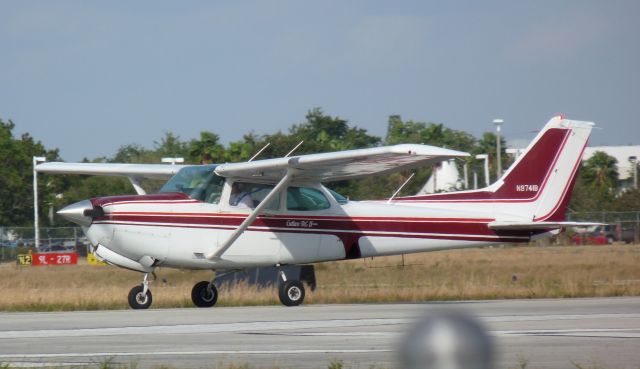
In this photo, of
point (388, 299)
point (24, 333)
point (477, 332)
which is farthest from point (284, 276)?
point (477, 332)

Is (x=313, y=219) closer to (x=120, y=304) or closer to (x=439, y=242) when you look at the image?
(x=439, y=242)

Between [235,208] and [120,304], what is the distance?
2.46 meters

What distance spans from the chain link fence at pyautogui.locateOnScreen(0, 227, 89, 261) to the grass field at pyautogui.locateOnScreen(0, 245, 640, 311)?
12.1 metres

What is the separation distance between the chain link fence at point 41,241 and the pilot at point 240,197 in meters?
29.6

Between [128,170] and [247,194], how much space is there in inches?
129

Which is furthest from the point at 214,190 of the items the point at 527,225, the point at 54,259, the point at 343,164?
the point at 54,259

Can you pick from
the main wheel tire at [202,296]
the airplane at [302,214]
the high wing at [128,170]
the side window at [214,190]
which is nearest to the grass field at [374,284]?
the main wheel tire at [202,296]

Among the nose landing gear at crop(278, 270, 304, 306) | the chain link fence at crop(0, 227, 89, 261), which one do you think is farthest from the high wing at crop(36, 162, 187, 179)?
the chain link fence at crop(0, 227, 89, 261)

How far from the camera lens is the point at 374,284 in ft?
68.8

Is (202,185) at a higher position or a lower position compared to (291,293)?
higher

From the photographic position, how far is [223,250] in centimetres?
1491

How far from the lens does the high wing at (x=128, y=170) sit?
17203 mm

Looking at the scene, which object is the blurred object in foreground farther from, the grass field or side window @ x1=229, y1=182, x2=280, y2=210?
the grass field

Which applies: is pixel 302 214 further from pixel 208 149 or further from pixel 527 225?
pixel 208 149
